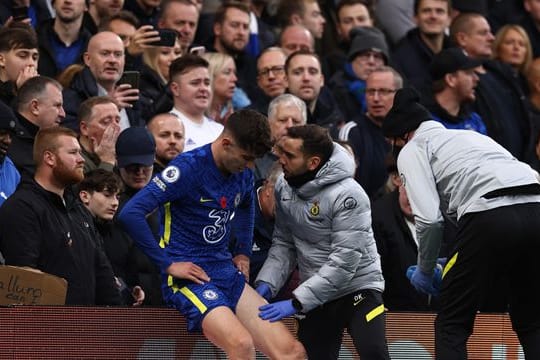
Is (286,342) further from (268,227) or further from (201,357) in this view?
(268,227)

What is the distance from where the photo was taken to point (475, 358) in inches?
395

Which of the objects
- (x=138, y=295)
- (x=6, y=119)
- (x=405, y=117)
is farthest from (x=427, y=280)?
(x=6, y=119)

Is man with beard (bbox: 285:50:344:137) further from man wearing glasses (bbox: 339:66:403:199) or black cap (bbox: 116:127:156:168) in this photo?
black cap (bbox: 116:127:156:168)

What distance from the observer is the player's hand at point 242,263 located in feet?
30.7

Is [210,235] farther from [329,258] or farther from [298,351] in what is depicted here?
[298,351]

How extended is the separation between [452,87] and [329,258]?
476 cm

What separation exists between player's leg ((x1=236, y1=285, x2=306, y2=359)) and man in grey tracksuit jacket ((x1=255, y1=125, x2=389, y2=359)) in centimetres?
13

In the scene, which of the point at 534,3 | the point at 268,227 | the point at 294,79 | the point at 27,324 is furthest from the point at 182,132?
the point at 534,3

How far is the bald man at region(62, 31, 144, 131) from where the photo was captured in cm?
1170

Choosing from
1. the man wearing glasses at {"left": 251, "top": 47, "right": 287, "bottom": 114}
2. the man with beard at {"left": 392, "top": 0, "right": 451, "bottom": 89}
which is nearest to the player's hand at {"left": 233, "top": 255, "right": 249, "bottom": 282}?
the man wearing glasses at {"left": 251, "top": 47, "right": 287, "bottom": 114}

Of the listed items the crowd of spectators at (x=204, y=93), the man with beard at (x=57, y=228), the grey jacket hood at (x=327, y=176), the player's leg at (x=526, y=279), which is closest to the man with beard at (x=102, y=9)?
the crowd of spectators at (x=204, y=93)

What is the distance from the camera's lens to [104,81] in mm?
11938

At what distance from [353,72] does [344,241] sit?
18.7ft

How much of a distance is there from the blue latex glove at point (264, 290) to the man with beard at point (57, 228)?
1.16 meters
